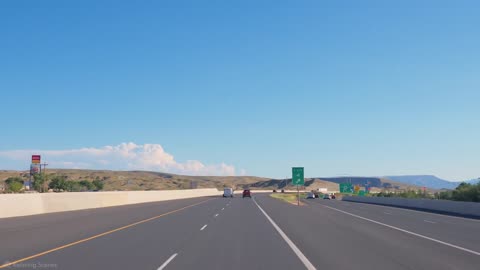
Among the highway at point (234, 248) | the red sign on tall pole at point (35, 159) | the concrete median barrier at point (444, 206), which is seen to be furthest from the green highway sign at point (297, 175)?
the red sign on tall pole at point (35, 159)

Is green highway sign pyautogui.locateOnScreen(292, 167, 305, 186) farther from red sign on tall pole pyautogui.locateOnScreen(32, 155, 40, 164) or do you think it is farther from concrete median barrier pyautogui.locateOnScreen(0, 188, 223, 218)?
red sign on tall pole pyautogui.locateOnScreen(32, 155, 40, 164)

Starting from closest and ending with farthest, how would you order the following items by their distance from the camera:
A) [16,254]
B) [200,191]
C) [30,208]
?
[16,254] → [30,208] → [200,191]

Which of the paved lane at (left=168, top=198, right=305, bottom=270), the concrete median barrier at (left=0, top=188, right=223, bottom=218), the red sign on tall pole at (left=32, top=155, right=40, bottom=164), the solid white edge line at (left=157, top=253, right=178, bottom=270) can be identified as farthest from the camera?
the red sign on tall pole at (left=32, top=155, right=40, bottom=164)

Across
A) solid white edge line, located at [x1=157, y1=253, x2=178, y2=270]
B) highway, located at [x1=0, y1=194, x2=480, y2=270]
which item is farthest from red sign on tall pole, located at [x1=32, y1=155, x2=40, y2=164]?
solid white edge line, located at [x1=157, y1=253, x2=178, y2=270]

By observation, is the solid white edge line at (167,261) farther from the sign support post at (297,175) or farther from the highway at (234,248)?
the sign support post at (297,175)

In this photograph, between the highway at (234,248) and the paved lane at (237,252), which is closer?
the paved lane at (237,252)

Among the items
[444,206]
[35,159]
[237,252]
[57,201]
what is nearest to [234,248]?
[237,252]

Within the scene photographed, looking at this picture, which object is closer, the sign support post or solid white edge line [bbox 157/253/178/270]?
solid white edge line [bbox 157/253/178/270]

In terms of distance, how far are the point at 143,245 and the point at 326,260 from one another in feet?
19.1

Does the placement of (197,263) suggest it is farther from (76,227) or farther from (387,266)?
(76,227)

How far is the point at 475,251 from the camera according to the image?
14.0 meters

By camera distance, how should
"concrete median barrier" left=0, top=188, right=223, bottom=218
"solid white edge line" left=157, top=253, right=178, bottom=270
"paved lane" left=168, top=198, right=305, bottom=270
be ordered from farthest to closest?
"concrete median barrier" left=0, top=188, right=223, bottom=218 → "paved lane" left=168, top=198, right=305, bottom=270 → "solid white edge line" left=157, top=253, right=178, bottom=270

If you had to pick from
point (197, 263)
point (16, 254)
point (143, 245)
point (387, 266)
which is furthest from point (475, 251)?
point (16, 254)

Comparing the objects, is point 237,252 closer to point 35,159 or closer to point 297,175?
point 297,175
